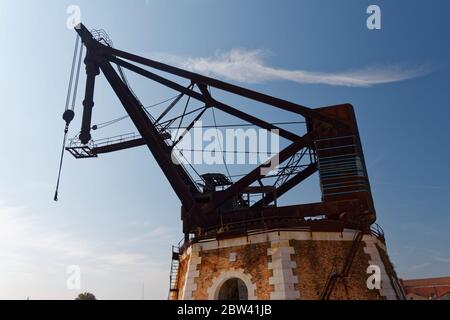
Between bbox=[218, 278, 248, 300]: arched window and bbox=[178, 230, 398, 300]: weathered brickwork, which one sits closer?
bbox=[178, 230, 398, 300]: weathered brickwork

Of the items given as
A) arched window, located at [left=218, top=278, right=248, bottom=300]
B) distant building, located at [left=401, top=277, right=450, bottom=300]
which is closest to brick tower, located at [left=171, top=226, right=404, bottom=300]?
arched window, located at [left=218, top=278, right=248, bottom=300]

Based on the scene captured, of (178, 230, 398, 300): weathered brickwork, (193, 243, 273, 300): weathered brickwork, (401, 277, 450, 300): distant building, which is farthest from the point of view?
(401, 277, 450, 300): distant building

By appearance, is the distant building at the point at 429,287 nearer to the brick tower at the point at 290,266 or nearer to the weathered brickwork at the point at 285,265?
the brick tower at the point at 290,266

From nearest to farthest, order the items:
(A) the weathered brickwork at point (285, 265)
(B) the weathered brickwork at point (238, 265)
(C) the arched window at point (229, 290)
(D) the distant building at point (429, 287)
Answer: (A) the weathered brickwork at point (285, 265), (B) the weathered brickwork at point (238, 265), (C) the arched window at point (229, 290), (D) the distant building at point (429, 287)

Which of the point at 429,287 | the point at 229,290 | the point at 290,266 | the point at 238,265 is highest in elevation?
the point at 429,287

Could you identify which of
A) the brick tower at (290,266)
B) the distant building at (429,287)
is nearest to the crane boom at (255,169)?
the brick tower at (290,266)

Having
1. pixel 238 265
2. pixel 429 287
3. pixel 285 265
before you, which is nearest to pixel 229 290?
pixel 238 265

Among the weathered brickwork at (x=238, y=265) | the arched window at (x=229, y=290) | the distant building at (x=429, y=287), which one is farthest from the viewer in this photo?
the distant building at (x=429, y=287)

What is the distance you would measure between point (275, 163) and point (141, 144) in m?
8.88

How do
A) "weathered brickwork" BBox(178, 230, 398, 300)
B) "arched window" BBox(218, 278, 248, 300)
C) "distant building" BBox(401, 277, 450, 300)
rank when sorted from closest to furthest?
"weathered brickwork" BBox(178, 230, 398, 300), "arched window" BBox(218, 278, 248, 300), "distant building" BBox(401, 277, 450, 300)

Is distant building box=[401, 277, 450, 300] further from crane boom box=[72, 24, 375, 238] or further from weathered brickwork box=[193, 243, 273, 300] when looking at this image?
weathered brickwork box=[193, 243, 273, 300]

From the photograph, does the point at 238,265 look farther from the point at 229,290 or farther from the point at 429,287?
the point at 429,287

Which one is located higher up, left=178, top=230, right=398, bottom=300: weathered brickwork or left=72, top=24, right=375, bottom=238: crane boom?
left=72, top=24, right=375, bottom=238: crane boom

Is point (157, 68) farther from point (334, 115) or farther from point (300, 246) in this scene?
point (300, 246)
